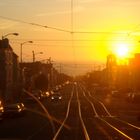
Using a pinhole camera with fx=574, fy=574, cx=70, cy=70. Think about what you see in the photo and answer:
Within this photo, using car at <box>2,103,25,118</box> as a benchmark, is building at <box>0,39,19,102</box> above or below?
above

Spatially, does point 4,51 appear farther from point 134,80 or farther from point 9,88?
point 134,80

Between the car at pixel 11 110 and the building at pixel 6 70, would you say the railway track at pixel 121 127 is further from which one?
the building at pixel 6 70

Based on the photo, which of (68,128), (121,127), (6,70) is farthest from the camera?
(6,70)

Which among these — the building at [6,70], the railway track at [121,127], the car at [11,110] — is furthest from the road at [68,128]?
the building at [6,70]

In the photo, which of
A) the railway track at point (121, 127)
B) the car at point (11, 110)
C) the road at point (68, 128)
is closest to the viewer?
the railway track at point (121, 127)

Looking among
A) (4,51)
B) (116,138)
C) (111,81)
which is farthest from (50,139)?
(111,81)

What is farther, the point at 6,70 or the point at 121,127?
the point at 6,70

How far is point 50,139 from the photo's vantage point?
27.5 meters

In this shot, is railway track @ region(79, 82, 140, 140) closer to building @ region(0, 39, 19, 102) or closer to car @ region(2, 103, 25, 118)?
car @ region(2, 103, 25, 118)

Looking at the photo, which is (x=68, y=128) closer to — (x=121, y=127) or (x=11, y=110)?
(x=121, y=127)

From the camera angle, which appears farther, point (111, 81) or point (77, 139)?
point (111, 81)

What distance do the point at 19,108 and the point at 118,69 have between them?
117544mm

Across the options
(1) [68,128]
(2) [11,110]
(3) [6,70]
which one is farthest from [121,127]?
(3) [6,70]

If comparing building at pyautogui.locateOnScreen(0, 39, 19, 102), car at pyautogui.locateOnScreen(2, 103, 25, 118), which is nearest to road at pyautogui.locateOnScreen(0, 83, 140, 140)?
car at pyautogui.locateOnScreen(2, 103, 25, 118)
